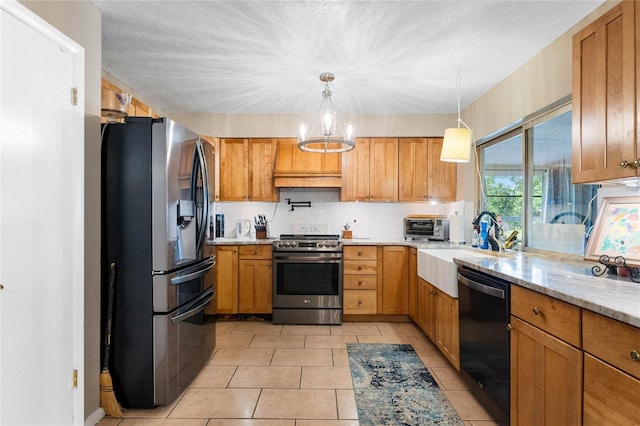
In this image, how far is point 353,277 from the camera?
4043 millimetres

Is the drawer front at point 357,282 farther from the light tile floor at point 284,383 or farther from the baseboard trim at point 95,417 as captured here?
the baseboard trim at point 95,417

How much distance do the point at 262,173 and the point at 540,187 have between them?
301cm

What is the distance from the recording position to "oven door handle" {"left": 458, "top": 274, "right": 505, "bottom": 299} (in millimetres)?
1947

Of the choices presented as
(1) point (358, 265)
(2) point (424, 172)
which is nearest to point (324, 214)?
Answer: (1) point (358, 265)

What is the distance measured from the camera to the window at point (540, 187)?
2520 mm

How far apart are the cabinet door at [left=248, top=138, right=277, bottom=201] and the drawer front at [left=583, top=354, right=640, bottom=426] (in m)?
3.60

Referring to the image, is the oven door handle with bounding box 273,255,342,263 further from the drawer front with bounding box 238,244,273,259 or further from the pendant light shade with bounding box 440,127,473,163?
the pendant light shade with bounding box 440,127,473,163

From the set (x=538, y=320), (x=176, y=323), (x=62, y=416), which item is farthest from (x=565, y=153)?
(x=62, y=416)

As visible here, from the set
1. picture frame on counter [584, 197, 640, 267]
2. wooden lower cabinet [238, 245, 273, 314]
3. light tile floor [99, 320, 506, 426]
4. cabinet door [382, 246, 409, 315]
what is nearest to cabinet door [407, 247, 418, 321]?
cabinet door [382, 246, 409, 315]

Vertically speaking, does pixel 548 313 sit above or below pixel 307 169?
below

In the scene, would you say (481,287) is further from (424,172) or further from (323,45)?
(424,172)

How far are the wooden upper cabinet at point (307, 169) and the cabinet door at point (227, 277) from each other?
1.01 meters

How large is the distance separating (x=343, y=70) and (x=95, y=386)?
2.97 m

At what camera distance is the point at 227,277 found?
411 centimetres
